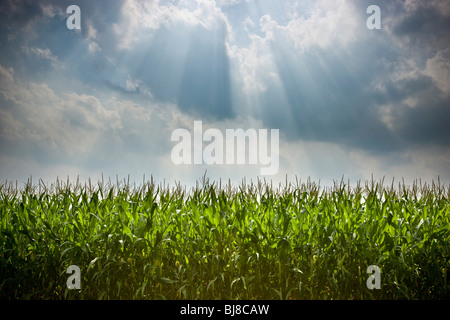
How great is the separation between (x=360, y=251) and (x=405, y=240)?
65 cm

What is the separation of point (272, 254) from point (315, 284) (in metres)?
0.65

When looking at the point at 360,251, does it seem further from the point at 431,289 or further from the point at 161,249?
the point at 161,249

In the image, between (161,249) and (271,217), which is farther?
(271,217)

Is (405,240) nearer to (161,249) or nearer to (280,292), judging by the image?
(280,292)

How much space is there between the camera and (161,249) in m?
4.76
